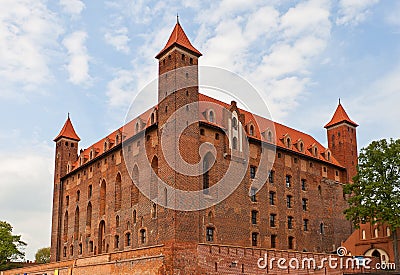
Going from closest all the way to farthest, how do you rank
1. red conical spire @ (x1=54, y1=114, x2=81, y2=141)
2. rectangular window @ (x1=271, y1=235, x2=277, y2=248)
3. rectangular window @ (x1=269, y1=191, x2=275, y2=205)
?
rectangular window @ (x1=271, y1=235, x2=277, y2=248)
rectangular window @ (x1=269, y1=191, x2=275, y2=205)
red conical spire @ (x1=54, y1=114, x2=81, y2=141)

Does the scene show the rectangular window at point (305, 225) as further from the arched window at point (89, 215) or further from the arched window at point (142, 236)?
the arched window at point (89, 215)

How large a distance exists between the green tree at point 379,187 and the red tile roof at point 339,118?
1127cm

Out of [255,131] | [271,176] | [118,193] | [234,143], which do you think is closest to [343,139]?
[271,176]

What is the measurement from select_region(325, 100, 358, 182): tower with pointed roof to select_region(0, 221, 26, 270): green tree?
1491 inches

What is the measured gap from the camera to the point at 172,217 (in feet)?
96.8

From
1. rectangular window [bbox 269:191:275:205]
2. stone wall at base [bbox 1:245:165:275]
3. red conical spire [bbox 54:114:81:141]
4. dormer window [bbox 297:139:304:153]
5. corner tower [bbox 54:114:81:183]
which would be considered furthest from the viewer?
red conical spire [bbox 54:114:81:141]

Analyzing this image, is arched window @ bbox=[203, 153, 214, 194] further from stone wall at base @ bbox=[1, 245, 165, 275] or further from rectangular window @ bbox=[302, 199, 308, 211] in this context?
rectangular window @ bbox=[302, 199, 308, 211]

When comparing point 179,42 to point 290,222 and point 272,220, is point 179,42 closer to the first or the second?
point 272,220

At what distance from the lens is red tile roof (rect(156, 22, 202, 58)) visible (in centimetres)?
3334

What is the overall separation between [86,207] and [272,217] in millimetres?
16205

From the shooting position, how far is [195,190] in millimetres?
30953

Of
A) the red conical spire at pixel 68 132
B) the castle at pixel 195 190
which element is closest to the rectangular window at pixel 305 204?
the castle at pixel 195 190

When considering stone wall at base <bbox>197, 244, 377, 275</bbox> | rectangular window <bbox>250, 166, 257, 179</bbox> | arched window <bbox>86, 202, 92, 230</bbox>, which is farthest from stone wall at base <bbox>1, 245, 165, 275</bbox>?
rectangular window <bbox>250, 166, 257, 179</bbox>

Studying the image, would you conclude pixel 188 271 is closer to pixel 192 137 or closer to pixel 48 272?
pixel 192 137
